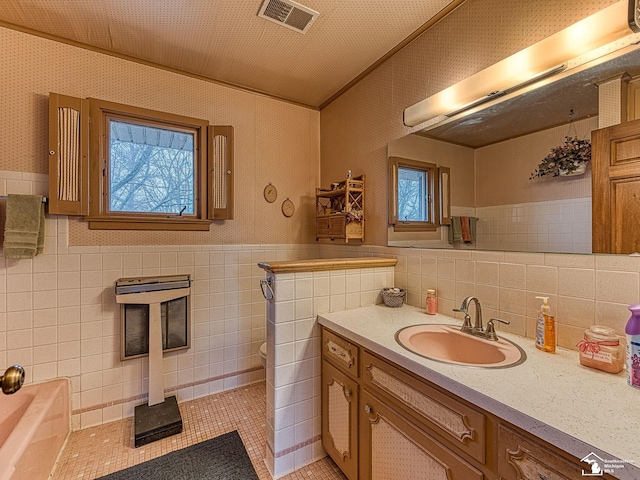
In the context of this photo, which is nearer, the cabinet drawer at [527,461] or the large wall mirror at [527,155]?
the cabinet drawer at [527,461]

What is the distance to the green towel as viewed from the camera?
5.18 feet

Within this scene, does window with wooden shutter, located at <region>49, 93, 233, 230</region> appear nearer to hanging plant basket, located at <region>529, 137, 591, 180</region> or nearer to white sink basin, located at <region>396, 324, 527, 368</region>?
white sink basin, located at <region>396, 324, 527, 368</region>

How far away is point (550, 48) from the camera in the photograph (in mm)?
1130

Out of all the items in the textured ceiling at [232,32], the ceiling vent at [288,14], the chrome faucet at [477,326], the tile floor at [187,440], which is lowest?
the tile floor at [187,440]

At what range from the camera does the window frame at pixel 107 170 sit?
6.02 ft

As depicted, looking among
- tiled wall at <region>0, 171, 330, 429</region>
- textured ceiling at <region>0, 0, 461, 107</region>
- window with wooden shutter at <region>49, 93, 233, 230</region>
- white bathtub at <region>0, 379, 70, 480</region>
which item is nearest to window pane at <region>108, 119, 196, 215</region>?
window with wooden shutter at <region>49, 93, 233, 230</region>

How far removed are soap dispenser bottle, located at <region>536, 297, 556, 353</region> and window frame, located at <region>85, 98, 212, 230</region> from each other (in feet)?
6.88

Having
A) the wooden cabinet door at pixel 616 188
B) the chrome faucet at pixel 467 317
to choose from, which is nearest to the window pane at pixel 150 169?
the chrome faucet at pixel 467 317

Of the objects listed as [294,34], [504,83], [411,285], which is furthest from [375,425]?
[294,34]

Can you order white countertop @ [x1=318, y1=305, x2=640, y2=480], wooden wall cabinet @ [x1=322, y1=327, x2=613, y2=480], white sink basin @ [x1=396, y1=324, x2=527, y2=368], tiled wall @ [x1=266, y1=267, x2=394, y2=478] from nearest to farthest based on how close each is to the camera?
white countertop @ [x1=318, y1=305, x2=640, y2=480], wooden wall cabinet @ [x1=322, y1=327, x2=613, y2=480], white sink basin @ [x1=396, y1=324, x2=527, y2=368], tiled wall @ [x1=266, y1=267, x2=394, y2=478]

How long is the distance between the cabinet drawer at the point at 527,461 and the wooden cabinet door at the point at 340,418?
642 millimetres

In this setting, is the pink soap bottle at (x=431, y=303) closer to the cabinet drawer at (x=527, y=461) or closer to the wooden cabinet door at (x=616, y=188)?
the wooden cabinet door at (x=616, y=188)

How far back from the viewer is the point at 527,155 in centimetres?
127

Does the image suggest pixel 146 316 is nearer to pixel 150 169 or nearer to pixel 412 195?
pixel 150 169
